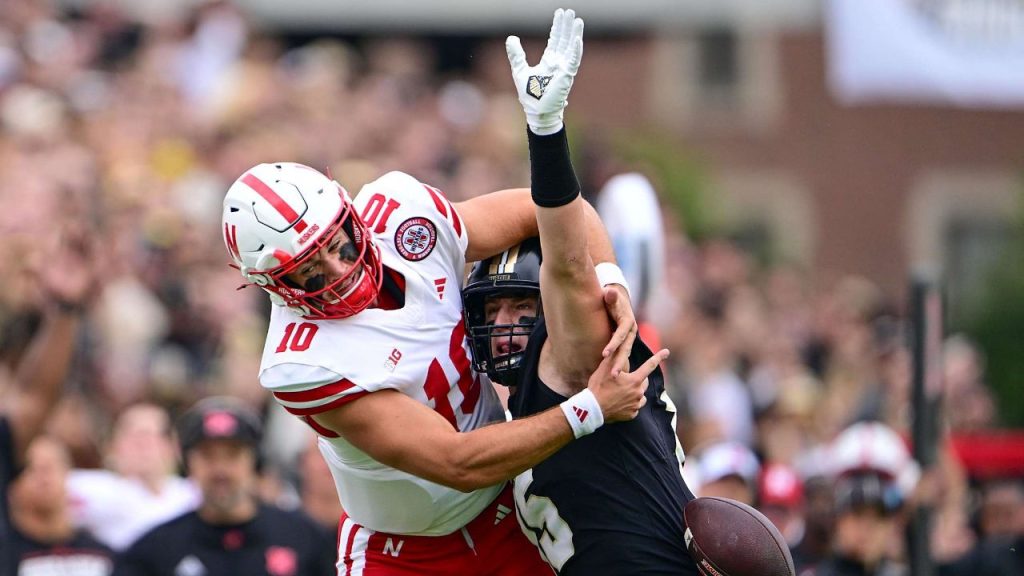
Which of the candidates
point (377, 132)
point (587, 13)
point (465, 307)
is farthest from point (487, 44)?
point (465, 307)

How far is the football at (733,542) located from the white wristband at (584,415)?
1.25ft

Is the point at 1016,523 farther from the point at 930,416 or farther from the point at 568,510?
the point at 568,510

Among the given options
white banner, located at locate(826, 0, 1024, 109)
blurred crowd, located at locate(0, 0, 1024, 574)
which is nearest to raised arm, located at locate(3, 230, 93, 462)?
blurred crowd, located at locate(0, 0, 1024, 574)

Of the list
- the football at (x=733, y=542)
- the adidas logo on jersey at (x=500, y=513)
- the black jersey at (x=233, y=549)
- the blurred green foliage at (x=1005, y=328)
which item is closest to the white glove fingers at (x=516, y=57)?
the football at (x=733, y=542)

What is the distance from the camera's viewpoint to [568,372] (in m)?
4.60

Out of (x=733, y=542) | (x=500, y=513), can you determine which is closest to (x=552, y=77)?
(x=733, y=542)

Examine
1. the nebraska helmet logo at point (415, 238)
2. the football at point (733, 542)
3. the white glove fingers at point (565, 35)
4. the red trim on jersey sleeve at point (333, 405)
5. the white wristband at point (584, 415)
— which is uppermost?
the white glove fingers at point (565, 35)

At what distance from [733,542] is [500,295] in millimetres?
1014

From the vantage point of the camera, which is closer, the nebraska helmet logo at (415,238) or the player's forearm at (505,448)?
the player's forearm at (505,448)

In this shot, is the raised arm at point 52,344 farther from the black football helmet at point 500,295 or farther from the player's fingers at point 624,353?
the player's fingers at point 624,353

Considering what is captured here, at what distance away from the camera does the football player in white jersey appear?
14.7 feet

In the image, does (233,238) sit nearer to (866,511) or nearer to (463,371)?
(463,371)

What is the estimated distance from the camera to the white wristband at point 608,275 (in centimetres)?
468

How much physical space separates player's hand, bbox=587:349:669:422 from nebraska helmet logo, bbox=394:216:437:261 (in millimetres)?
707
